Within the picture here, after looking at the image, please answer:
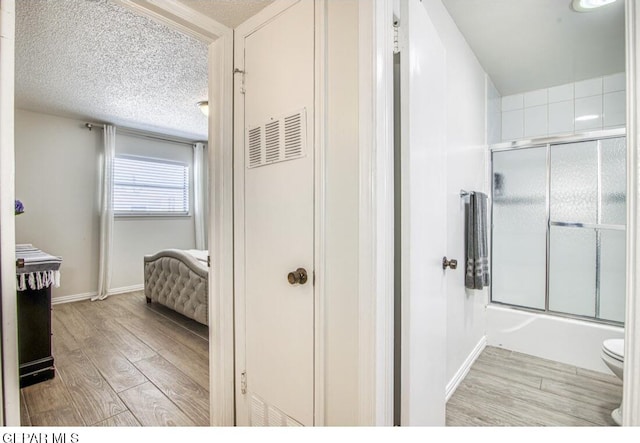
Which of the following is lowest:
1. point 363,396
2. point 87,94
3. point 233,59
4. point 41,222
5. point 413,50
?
point 363,396

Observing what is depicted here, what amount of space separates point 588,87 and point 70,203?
5895mm

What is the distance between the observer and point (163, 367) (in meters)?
2.20

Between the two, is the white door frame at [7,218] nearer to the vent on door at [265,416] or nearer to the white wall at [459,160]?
the vent on door at [265,416]

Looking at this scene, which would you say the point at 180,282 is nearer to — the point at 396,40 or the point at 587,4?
the point at 396,40

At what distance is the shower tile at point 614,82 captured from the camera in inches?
99.4

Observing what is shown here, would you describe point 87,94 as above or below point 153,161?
above

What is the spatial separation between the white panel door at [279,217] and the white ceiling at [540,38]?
118 cm

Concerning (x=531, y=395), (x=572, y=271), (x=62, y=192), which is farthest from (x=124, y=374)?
(x=572, y=271)

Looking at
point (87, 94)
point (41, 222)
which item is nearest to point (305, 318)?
point (87, 94)

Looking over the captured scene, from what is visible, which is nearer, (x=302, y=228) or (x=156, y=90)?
(x=302, y=228)

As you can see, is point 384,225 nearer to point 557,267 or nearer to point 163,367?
point 163,367

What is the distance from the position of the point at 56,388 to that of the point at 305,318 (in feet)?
6.52

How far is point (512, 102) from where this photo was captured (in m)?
3.04

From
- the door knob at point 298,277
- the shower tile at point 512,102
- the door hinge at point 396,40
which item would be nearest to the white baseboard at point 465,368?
the door knob at point 298,277
